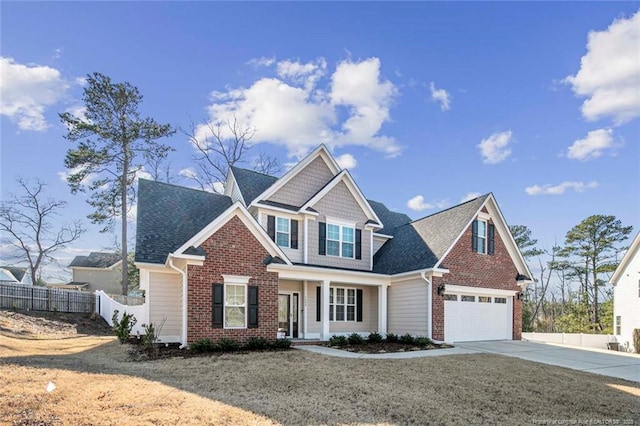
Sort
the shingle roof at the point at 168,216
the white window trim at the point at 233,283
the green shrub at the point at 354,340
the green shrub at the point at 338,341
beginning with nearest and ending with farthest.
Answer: the white window trim at the point at 233,283 < the shingle roof at the point at 168,216 < the green shrub at the point at 338,341 < the green shrub at the point at 354,340

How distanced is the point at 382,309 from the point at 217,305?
7.88 m

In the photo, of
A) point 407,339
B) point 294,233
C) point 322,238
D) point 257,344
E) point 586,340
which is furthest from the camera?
point 586,340

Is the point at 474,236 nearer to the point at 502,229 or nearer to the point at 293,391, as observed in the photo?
the point at 502,229

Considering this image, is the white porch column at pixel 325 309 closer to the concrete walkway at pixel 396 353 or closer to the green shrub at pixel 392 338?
the concrete walkway at pixel 396 353

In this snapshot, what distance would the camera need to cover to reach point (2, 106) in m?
19.1

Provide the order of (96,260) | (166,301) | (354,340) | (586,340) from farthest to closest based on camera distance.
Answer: (96,260) → (586,340) → (354,340) → (166,301)

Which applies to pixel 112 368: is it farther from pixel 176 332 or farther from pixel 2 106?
pixel 2 106

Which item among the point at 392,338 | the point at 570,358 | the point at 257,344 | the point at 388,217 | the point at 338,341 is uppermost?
the point at 388,217

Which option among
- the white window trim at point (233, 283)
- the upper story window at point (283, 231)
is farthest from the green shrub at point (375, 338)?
the white window trim at point (233, 283)

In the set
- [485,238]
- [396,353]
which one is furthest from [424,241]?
[396,353]

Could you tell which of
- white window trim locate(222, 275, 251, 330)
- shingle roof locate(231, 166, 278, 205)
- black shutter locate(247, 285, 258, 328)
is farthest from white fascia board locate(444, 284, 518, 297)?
shingle roof locate(231, 166, 278, 205)

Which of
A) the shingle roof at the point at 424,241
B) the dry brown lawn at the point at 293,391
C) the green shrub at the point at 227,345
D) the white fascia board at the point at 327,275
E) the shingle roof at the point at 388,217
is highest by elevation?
the shingle roof at the point at 388,217

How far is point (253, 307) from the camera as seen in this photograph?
47.0 ft

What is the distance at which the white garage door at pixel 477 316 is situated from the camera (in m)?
17.5
